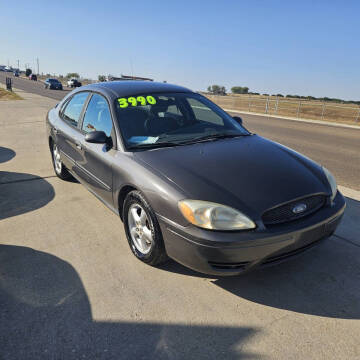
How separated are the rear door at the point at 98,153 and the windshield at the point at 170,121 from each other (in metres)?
0.19

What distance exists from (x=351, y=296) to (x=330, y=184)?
95 cm

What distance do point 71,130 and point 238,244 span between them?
2.96m

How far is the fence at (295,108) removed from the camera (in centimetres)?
2162

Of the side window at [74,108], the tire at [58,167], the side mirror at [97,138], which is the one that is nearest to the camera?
the side mirror at [97,138]

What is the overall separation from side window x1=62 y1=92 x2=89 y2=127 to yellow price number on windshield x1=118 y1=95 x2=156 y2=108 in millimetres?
871

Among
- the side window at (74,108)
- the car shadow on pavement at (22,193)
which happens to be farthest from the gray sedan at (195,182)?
the car shadow on pavement at (22,193)

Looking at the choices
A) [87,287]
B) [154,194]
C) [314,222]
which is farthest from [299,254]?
[87,287]

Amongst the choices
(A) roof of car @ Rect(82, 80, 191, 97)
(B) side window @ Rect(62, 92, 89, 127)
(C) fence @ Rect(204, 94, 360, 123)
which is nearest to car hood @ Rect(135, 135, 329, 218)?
(A) roof of car @ Rect(82, 80, 191, 97)

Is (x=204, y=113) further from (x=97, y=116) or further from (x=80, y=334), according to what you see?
(x=80, y=334)

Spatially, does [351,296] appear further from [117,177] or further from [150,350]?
[117,177]

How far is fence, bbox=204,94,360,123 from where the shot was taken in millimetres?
21625

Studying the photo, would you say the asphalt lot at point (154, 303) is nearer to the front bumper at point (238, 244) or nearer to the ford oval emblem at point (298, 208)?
the front bumper at point (238, 244)

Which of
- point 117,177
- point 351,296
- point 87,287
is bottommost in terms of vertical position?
point 87,287

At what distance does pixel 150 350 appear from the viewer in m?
2.04
